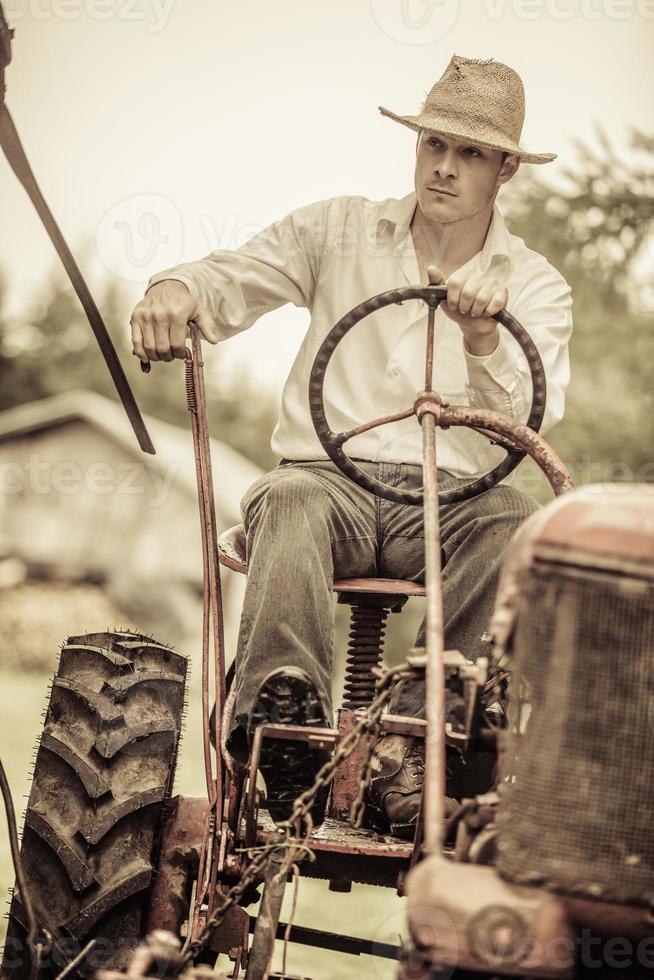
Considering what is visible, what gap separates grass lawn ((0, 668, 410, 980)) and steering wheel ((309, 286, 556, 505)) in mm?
1102

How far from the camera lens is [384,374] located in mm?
3410

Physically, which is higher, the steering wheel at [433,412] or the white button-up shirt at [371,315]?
the white button-up shirt at [371,315]

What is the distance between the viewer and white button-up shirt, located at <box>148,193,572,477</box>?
327cm

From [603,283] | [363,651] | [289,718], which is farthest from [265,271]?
[603,283]

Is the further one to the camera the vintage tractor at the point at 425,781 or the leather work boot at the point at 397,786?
the leather work boot at the point at 397,786

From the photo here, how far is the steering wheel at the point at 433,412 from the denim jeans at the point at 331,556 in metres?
0.08

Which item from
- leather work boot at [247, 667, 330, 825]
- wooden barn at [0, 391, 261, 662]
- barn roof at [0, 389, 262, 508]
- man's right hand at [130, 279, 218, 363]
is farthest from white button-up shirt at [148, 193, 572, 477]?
barn roof at [0, 389, 262, 508]

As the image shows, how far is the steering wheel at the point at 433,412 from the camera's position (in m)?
2.56

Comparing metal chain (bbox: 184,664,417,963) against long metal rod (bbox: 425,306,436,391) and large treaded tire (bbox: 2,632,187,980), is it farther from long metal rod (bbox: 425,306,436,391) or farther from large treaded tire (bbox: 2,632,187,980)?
long metal rod (bbox: 425,306,436,391)

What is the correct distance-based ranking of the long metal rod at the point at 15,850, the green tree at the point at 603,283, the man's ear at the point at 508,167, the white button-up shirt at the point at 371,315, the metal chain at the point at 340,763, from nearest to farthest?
the metal chain at the point at 340,763, the long metal rod at the point at 15,850, the white button-up shirt at the point at 371,315, the man's ear at the point at 508,167, the green tree at the point at 603,283

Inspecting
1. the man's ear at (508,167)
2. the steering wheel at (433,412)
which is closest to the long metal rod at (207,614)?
the steering wheel at (433,412)

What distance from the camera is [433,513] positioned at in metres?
2.22

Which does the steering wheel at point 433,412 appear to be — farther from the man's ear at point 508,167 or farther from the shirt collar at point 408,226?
the man's ear at point 508,167

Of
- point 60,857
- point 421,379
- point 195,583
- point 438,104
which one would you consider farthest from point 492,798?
point 195,583
